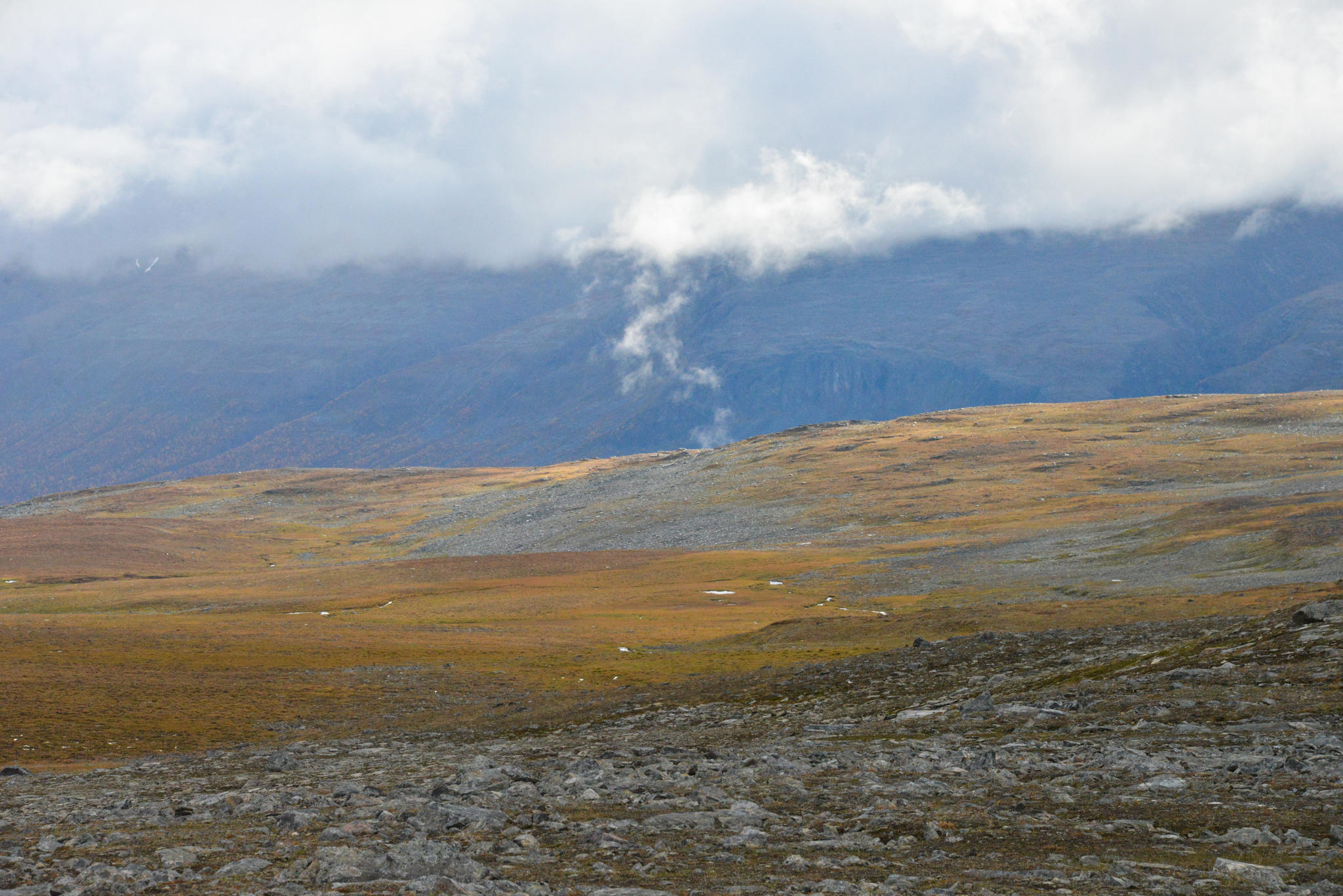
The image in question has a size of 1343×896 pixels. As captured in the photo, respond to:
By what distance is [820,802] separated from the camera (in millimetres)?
18000

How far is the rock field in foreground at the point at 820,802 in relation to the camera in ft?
43.2

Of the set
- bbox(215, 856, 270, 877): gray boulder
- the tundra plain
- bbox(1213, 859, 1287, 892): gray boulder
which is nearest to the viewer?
bbox(1213, 859, 1287, 892): gray boulder

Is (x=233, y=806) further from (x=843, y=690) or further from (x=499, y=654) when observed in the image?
(x=499, y=654)

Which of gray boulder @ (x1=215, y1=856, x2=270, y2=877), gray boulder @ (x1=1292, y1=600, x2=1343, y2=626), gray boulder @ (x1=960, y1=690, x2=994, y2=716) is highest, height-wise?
gray boulder @ (x1=1292, y1=600, x2=1343, y2=626)

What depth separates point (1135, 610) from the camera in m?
53.0

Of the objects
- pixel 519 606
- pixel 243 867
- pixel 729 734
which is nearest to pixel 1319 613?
pixel 729 734

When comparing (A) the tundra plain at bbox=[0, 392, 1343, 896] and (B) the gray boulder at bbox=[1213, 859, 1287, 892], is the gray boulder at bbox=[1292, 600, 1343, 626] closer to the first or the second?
(A) the tundra plain at bbox=[0, 392, 1343, 896]

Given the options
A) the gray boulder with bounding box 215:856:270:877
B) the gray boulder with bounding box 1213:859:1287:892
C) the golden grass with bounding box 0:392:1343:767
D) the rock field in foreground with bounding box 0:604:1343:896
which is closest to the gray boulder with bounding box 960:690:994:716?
the rock field in foreground with bounding box 0:604:1343:896

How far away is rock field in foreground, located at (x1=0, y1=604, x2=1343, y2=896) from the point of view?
13.2 meters

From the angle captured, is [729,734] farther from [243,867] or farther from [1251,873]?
[1251,873]

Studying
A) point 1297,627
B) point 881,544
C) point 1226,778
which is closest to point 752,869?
point 1226,778

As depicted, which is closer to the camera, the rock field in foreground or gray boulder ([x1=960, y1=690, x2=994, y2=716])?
the rock field in foreground

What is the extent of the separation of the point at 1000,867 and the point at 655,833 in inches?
201

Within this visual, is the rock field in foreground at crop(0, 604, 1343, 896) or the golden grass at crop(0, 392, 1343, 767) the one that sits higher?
the golden grass at crop(0, 392, 1343, 767)
